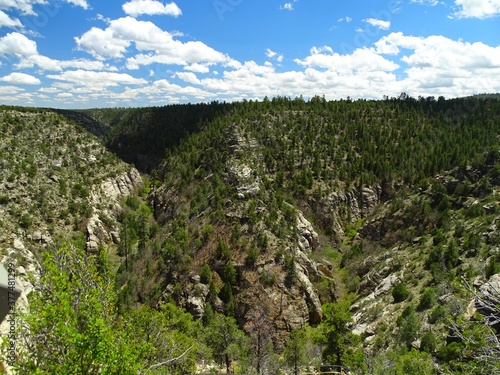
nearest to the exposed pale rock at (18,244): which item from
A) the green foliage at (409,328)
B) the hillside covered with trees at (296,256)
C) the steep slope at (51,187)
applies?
the steep slope at (51,187)

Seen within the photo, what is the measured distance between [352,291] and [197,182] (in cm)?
4300

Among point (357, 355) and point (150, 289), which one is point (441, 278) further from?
point (150, 289)

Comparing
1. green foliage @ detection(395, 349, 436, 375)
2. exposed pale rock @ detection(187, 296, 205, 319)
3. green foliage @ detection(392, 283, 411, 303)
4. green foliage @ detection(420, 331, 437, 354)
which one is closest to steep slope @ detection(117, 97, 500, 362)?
exposed pale rock @ detection(187, 296, 205, 319)

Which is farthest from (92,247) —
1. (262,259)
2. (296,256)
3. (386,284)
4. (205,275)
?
(386,284)

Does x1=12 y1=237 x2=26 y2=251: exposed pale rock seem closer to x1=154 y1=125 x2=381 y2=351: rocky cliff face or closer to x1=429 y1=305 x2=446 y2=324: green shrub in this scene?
x1=154 y1=125 x2=381 y2=351: rocky cliff face

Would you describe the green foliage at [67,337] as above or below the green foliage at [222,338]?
above

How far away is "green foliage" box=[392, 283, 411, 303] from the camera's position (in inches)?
1724

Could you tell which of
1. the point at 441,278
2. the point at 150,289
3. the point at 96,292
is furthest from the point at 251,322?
the point at 96,292

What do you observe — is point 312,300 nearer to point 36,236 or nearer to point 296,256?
point 296,256

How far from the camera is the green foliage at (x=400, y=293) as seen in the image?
1724 inches

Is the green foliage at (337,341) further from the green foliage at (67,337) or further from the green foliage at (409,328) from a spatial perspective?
the green foliage at (67,337)

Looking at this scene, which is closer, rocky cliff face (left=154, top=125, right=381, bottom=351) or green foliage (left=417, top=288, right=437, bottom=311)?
green foliage (left=417, top=288, right=437, bottom=311)

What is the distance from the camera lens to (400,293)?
44031 millimetres

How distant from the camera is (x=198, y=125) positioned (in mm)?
126875
